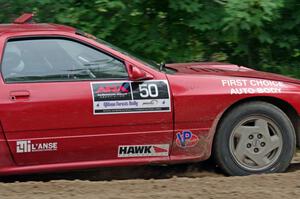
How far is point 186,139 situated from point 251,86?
816 millimetres

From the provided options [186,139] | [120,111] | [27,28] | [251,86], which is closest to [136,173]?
[186,139]

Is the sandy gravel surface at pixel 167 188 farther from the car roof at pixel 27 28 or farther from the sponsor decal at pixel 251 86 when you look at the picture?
the car roof at pixel 27 28

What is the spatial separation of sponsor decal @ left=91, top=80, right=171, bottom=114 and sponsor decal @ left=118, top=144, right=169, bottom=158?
0.35 m

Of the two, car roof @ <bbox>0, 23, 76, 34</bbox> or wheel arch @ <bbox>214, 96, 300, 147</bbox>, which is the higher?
car roof @ <bbox>0, 23, 76, 34</bbox>

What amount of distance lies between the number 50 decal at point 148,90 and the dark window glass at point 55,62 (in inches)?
7.9

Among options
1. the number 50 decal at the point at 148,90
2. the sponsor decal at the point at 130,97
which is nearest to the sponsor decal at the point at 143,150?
the sponsor decal at the point at 130,97

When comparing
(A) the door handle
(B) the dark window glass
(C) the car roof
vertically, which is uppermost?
(C) the car roof

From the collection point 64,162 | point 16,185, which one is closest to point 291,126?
point 64,162

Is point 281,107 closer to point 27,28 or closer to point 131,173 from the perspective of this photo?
point 131,173

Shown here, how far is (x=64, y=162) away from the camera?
5602mm

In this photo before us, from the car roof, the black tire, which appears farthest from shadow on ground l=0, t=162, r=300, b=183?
the car roof

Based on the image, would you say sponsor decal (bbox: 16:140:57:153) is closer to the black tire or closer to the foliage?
the black tire

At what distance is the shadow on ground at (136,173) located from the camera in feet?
20.5

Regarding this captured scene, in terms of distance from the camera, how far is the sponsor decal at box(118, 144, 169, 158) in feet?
18.6
